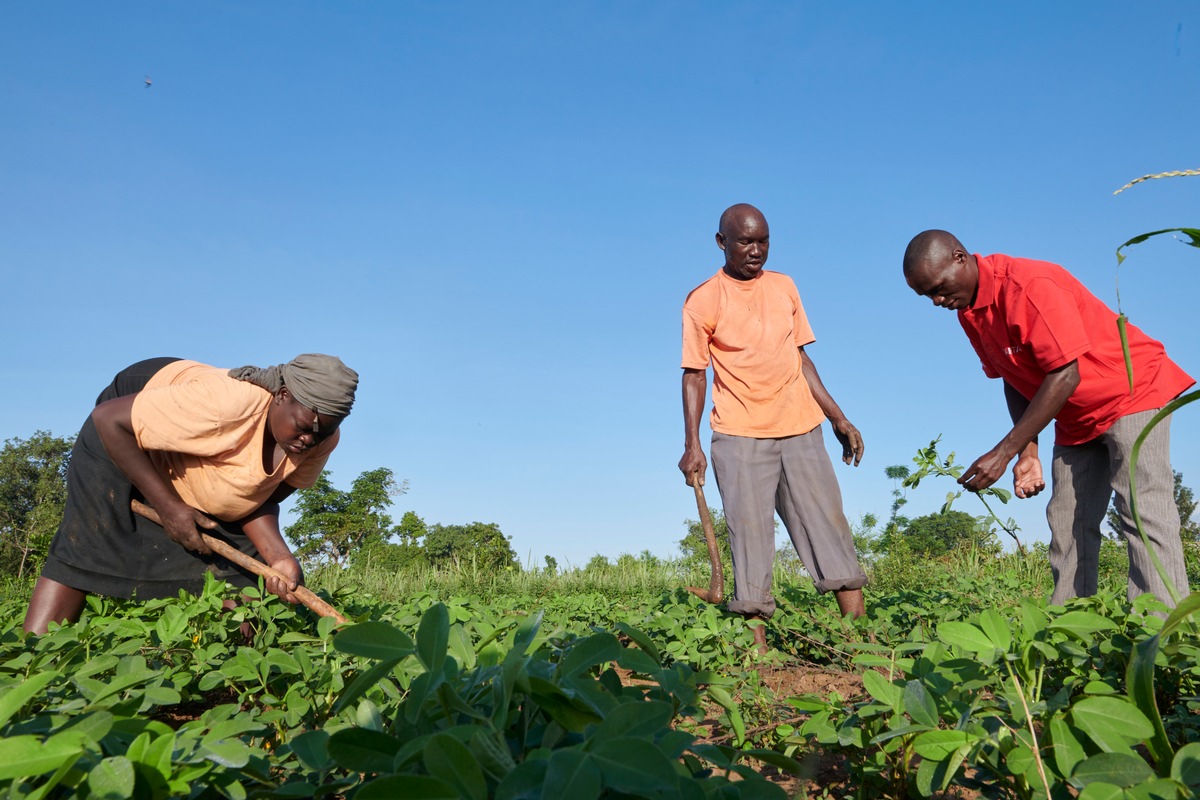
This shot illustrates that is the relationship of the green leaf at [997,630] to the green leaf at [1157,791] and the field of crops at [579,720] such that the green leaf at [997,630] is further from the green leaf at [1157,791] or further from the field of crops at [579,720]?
the green leaf at [1157,791]

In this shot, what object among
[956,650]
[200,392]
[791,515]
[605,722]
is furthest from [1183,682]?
[200,392]

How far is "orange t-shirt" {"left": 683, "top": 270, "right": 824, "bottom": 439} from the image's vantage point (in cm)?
448

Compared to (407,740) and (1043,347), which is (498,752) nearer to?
(407,740)

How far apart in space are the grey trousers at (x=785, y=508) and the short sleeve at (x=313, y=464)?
1978 mm

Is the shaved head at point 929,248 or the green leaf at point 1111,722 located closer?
the green leaf at point 1111,722

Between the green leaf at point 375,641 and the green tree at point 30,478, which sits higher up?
the green tree at point 30,478

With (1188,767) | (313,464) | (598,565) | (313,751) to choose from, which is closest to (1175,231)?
(1188,767)

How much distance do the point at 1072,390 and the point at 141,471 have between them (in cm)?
403

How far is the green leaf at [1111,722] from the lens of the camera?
1227 millimetres

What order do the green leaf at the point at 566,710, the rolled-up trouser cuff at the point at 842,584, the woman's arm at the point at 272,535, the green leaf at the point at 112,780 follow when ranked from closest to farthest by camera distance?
1. the green leaf at the point at 112,780
2. the green leaf at the point at 566,710
3. the woman's arm at the point at 272,535
4. the rolled-up trouser cuff at the point at 842,584

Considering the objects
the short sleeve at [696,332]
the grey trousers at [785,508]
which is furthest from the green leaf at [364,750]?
the short sleeve at [696,332]

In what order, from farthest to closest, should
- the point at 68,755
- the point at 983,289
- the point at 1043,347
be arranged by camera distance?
1. the point at 983,289
2. the point at 1043,347
3. the point at 68,755

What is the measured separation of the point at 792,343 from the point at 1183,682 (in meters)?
2.99

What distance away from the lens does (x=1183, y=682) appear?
6.06 feet
